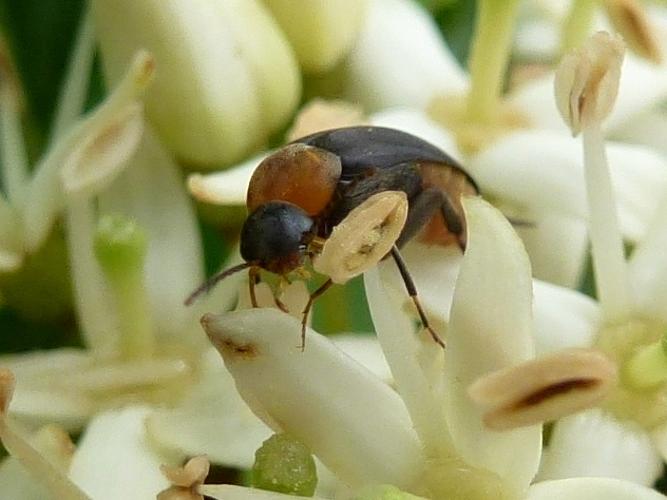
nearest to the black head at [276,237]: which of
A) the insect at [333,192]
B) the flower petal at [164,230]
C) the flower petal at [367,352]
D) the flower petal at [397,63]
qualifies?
the insect at [333,192]

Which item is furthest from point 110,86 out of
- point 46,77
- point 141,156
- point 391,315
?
point 391,315

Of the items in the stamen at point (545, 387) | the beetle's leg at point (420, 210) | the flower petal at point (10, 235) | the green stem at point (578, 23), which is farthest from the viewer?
the green stem at point (578, 23)

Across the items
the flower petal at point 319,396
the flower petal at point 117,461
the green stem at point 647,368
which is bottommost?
the flower petal at point 117,461

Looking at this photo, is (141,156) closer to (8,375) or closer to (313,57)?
(313,57)

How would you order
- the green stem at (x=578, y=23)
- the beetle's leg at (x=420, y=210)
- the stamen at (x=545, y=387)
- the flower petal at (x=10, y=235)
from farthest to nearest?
the green stem at (x=578, y=23), the flower petal at (x=10, y=235), the beetle's leg at (x=420, y=210), the stamen at (x=545, y=387)

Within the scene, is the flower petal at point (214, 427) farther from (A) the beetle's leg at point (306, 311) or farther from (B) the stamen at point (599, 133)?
(B) the stamen at point (599, 133)

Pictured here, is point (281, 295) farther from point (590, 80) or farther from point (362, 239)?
point (590, 80)

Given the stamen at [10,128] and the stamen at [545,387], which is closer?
the stamen at [545,387]

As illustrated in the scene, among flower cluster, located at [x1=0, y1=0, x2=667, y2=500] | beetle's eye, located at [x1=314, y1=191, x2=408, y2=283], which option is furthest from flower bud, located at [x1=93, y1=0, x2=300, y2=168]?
beetle's eye, located at [x1=314, y1=191, x2=408, y2=283]
